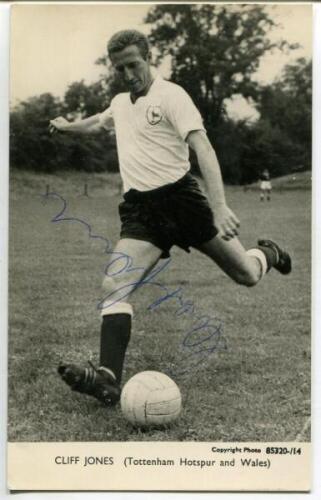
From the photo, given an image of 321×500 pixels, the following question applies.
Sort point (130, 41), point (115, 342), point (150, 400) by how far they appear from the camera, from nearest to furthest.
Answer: point (150, 400) → point (115, 342) → point (130, 41)

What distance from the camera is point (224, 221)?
3229mm

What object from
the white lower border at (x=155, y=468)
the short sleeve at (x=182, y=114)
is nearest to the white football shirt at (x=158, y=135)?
the short sleeve at (x=182, y=114)

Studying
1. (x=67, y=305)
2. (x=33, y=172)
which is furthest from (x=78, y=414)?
(x=33, y=172)

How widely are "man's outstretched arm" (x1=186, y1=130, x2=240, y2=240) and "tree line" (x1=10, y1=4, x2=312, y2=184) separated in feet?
0.45

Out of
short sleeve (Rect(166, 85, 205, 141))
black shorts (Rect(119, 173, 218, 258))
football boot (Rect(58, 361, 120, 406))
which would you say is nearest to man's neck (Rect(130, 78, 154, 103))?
short sleeve (Rect(166, 85, 205, 141))

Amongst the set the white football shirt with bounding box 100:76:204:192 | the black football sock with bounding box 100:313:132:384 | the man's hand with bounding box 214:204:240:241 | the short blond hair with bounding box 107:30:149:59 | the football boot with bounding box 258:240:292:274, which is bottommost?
the black football sock with bounding box 100:313:132:384

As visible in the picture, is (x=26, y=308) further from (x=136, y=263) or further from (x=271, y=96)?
(x=271, y=96)

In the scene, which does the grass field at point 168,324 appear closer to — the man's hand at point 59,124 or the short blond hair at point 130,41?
the man's hand at point 59,124

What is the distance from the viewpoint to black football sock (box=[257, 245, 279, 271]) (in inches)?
137

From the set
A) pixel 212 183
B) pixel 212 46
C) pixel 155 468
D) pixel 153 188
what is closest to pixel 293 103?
pixel 212 46

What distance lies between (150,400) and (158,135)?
47.7 inches

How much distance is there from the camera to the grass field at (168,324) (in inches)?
128

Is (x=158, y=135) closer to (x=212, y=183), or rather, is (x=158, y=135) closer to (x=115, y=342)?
(x=212, y=183)
